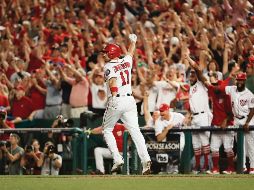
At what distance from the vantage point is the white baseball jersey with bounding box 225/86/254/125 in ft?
53.7

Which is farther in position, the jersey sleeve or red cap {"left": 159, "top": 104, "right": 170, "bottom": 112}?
red cap {"left": 159, "top": 104, "right": 170, "bottom": 112}

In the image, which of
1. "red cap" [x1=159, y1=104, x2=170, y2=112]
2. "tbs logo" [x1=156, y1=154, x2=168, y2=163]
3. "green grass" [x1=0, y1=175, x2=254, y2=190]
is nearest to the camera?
"green grass" [x1=0, y1=175, x2=254, y2=190]

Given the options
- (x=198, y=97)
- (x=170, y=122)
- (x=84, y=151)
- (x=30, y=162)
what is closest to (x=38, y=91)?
(x=30, y=162)

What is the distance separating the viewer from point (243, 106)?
16.4m

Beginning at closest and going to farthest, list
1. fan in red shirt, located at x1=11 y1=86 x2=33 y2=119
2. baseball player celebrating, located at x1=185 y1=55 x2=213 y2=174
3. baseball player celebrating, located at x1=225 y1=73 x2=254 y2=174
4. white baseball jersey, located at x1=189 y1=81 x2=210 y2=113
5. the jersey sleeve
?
the jersey sleeve
baseball player celebrating, located at x1=225 y1=73 x2=254 y2=174
baseball player celebrating, located at x1=185 y1=55 x2=213 y2=174
white baseball jersey, located at x1=189 y1=81 x2=210 y2=113
fan in red shirt, located at x1=11 y1=86 x2=33 y2=119

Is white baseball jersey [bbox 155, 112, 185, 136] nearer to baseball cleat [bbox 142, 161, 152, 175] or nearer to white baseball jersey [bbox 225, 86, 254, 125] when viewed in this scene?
white baseball jersey [bbox 225, 86, 254, 125]

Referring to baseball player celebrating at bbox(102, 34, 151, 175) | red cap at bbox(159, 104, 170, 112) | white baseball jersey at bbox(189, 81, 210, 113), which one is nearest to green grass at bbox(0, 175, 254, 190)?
baseball player celebrating at bbox(102, 34, 151, 175)

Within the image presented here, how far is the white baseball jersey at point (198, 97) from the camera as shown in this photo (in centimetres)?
1677

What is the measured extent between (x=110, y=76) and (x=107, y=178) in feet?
5.25

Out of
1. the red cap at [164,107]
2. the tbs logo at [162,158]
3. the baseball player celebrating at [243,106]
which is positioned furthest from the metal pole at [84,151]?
the baseball player celebrating at [243,106]

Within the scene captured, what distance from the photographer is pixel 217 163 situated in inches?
647

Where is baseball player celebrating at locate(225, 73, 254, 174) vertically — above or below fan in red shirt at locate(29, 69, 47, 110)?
below

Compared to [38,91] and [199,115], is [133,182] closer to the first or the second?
[199,115]

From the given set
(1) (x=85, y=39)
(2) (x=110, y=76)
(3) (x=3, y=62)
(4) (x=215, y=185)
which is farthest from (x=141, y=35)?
(4) (x=215, y=185)
